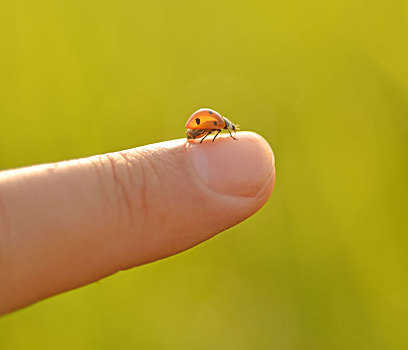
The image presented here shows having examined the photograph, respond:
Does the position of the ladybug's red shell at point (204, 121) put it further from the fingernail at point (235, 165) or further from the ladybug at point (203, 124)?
the fingernail at point (235, 165)

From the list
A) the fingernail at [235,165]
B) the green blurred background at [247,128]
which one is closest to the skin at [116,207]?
the fingernail at [235,165]

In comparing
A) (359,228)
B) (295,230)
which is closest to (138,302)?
(295,230)

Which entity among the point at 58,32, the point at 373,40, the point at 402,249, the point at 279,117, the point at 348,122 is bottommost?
the point at 402,249

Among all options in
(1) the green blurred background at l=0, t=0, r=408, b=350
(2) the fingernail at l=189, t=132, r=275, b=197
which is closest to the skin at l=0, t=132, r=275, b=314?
(2) the fingernail at l=189, t=132, r=275, b=197

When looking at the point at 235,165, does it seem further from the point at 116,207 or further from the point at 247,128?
the point at 247,128

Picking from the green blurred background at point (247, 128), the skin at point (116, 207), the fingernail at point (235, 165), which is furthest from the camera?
the green blurred background at point (247, 128)

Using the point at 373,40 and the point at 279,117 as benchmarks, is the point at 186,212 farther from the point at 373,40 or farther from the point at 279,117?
the point at 373,40
